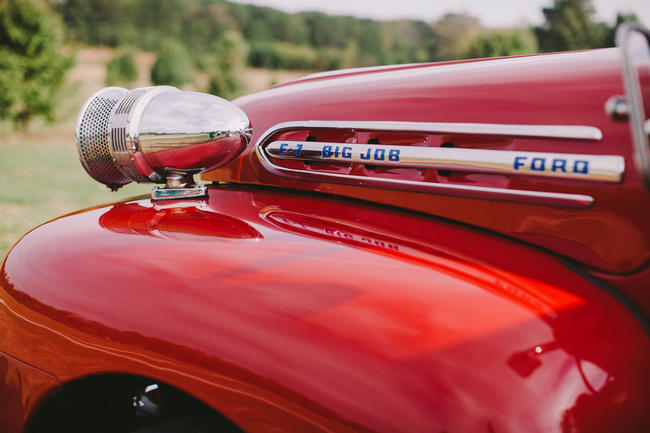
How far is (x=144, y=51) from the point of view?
1812 inches

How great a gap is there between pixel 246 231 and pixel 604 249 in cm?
76

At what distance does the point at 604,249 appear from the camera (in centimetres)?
109

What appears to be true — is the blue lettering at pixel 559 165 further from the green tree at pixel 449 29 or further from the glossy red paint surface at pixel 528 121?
the green tree at pixel 449 29

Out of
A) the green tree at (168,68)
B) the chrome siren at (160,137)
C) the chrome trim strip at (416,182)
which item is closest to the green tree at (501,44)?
the green tree at (168,68)

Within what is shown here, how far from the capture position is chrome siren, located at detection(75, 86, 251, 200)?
1500 mm

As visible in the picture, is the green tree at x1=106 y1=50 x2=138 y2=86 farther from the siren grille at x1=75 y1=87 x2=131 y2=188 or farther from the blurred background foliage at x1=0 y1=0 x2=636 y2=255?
the siren grille at x1=75 y1=87 x2=131 y2=188

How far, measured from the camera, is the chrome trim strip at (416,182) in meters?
1.12

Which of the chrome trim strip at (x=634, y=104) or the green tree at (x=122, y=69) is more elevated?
the green tree at (x=122, y=69)

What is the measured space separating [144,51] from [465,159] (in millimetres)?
49246

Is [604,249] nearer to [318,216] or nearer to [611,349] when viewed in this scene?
[611,349]

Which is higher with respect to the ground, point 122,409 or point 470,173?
point 470,173

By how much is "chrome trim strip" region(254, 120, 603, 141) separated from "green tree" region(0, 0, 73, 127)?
2036 cm

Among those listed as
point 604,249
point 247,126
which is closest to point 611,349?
point 604,249

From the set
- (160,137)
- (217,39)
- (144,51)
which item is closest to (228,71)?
(144,51)
